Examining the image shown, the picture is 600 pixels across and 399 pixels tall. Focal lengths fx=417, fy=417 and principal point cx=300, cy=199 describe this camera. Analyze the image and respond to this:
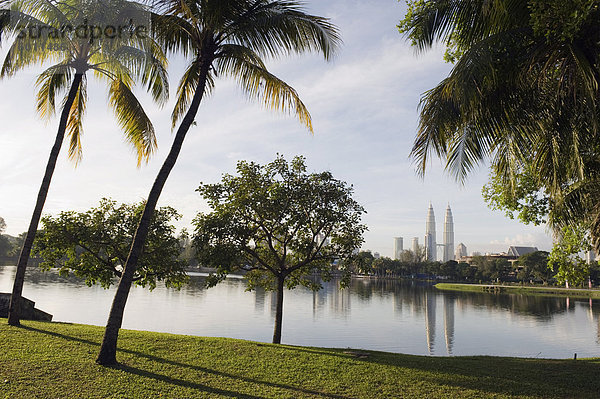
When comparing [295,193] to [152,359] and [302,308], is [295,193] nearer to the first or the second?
[152,359]

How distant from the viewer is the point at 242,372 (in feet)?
29.9

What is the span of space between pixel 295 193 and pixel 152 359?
Answer: 7.54 metres

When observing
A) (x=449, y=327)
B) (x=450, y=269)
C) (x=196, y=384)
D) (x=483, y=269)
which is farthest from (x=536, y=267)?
(x=196, y=384)

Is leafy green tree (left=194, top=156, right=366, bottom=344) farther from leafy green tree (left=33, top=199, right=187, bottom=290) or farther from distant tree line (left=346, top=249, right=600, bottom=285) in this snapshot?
distant tree line (left=346, top=249, right=600, bottom=285)

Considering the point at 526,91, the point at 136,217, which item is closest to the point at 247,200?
the point at 136,217

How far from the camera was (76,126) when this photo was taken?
1391 cm

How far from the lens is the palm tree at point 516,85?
23.6 feet

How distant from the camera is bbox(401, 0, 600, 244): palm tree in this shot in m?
7.19

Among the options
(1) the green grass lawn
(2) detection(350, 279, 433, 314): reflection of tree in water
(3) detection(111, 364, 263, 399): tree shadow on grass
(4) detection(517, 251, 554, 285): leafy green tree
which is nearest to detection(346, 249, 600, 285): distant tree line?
(4) detection(517, 251, 554, 285): leafy green tree

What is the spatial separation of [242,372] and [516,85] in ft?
26.8

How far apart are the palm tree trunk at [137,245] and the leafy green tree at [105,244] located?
254 inches

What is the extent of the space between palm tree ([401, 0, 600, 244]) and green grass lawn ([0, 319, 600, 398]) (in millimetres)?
4468

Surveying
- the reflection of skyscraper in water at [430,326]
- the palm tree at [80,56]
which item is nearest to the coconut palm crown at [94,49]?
the palm tree at [80,56]

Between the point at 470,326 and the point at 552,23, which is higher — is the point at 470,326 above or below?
below
